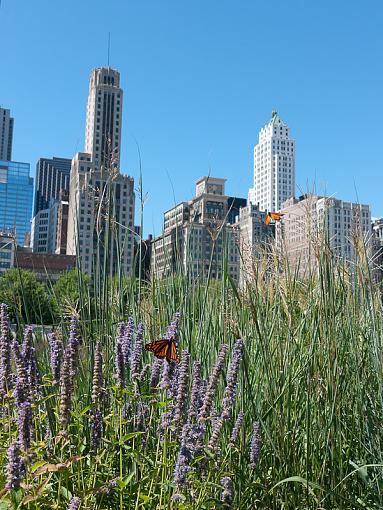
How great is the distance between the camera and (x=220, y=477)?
86.7 inches

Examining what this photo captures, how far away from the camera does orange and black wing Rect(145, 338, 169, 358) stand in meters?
2.29

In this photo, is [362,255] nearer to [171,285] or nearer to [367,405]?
[367,405]

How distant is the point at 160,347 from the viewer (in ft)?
7.59

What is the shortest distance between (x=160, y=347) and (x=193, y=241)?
1521mm

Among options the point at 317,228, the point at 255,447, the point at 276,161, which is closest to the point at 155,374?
the point at 255,447

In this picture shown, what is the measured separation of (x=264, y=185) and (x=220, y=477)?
188 meters

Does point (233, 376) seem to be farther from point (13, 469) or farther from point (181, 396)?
point (13, 469)

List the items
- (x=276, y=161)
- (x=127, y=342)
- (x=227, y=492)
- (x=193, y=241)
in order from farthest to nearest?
(x=276, y=161)
(x=193, y=241)
(x=127, y=342)
(x=227, y=492)

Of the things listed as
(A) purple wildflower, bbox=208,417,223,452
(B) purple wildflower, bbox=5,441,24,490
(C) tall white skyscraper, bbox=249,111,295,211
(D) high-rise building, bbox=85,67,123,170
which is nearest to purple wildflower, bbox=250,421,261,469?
(A) purple wildflower, bbox=208,417,223,452

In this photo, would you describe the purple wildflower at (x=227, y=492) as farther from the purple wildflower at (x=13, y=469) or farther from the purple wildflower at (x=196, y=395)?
the purple wildflower at (x=13, y=469)

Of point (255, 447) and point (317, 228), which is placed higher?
point (317, 228)

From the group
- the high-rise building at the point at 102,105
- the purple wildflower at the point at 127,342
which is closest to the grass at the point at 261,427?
the purple wildflower at the point at 127,342

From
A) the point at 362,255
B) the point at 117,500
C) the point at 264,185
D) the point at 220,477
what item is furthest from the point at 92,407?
the point at 264,185

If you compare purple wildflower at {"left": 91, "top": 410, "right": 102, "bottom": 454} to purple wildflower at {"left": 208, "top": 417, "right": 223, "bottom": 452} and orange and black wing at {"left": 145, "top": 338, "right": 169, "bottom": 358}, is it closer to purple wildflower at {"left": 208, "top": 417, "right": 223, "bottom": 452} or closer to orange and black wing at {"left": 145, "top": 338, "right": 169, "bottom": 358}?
orange and black wing at {"left": 145, "top": 338, "right": 169, "bottom": 358}
